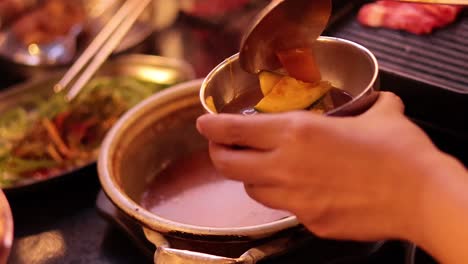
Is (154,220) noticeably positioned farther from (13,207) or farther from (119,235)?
(13,207)

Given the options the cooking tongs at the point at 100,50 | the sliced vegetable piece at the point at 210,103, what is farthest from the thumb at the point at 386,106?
the cooking tongs at the point at 100,50

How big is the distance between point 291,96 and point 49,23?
1.40 metres

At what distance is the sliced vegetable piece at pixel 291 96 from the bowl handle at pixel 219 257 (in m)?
0.25

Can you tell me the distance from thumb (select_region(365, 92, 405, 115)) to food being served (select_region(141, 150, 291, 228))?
0.38 metres

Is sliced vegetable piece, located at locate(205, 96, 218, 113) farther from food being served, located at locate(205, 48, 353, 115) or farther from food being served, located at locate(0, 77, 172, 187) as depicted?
food being served, located at locate(0, 77, 172, 187)

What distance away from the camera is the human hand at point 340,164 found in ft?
2.32

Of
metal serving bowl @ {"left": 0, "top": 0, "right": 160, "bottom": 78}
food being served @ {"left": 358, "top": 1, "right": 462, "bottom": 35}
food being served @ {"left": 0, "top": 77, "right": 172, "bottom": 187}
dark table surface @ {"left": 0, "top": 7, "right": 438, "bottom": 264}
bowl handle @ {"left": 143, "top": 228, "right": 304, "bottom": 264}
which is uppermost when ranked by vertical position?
food being served @ {"left": 358, "top": 1, "right": 462, "bottom": 35}

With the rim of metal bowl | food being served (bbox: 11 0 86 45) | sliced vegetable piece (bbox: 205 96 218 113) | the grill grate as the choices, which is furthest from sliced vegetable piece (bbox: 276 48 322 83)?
food being served (bbox: 11 0 86 45)

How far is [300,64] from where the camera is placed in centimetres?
91

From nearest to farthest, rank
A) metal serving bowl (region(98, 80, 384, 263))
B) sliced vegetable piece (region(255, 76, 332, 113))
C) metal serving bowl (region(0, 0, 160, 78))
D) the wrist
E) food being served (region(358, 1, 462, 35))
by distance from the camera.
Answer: the wrist < sliced vegetable piece (region(255, 76, 332, 113)) < metal serving bowl (region(98, 80, 384, 263)) < food being served (region(358, 1, 462, 35)) < metal serving bowl (region(0, 0, 160, 78))

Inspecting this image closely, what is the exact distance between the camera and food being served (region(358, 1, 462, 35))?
145 centimetres

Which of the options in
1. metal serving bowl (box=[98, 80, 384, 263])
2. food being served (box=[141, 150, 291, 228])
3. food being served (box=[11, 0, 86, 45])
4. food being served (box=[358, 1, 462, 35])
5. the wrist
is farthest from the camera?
food being served (box=[11, 0, 86, 45])

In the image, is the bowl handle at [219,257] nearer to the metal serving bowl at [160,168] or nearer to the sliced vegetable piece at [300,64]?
the metal serving bowl at [160,168]

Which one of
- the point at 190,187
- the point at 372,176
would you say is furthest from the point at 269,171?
the point at 190,187
